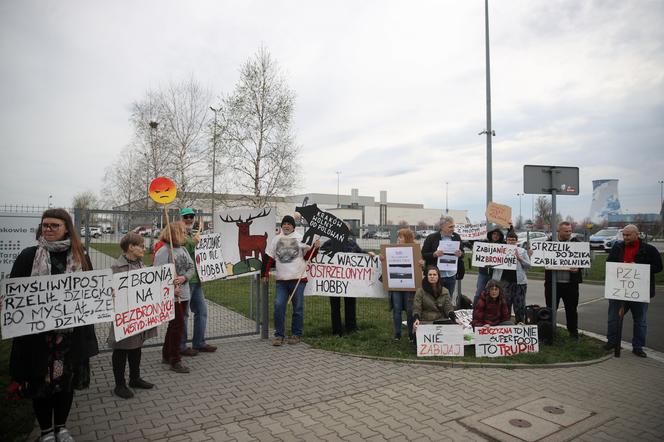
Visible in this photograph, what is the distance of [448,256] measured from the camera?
7.62 metres

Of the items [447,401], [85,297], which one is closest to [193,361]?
[85,297]

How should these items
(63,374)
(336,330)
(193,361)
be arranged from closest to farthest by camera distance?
(63,374) → (193,361) → (336,330)

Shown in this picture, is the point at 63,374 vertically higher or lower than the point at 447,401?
higher

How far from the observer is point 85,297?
3.96m

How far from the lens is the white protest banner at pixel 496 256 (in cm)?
730

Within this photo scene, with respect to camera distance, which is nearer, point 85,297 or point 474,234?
point 85,297

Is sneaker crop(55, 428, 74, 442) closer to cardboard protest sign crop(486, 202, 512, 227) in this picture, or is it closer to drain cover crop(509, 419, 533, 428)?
drain cover crop(509, 419, 533, 428)

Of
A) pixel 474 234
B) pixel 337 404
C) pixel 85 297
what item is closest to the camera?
pixel 85 297

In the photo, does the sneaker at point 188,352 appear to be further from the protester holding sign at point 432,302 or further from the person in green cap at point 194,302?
the protester holding sign at point 432,302

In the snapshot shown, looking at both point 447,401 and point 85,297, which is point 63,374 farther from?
point 447,401

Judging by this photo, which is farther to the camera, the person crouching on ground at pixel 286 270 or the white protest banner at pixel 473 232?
the white protest banner at pixel 473 232

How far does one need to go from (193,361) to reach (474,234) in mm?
6514

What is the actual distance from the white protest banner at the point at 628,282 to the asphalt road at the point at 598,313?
1.52 meters

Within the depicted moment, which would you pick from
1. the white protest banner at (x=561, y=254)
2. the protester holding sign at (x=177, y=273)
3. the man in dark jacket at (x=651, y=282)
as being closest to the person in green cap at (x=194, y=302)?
the protester holding sign at (x=177, y=273)
